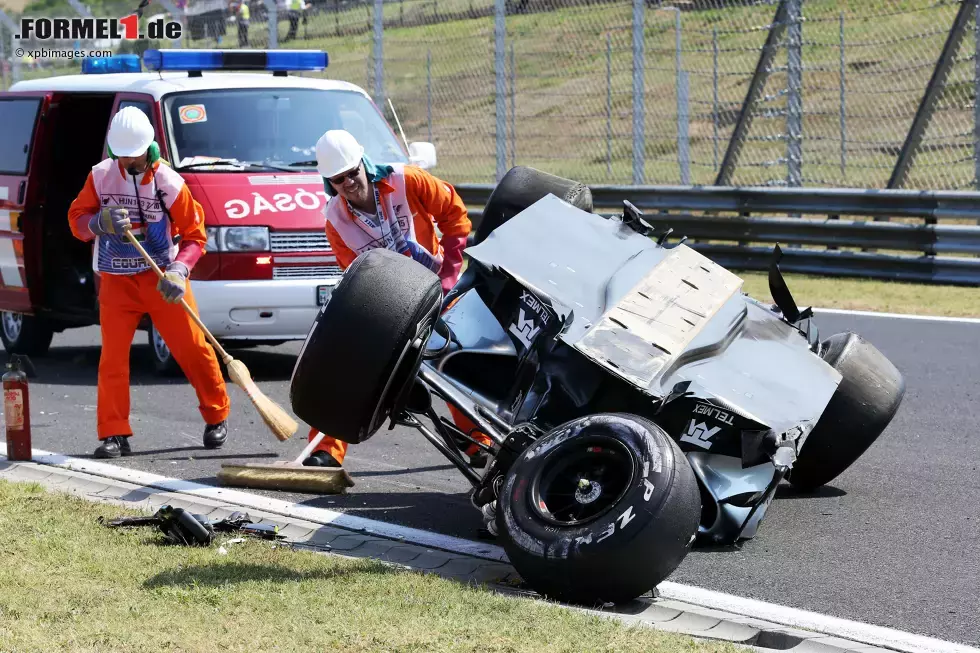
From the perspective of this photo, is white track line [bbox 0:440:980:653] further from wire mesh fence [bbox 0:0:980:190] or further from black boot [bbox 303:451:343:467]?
wire mesh fence [bbox 0:0:980:190]

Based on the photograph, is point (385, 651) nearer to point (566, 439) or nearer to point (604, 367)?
point (566, 439)

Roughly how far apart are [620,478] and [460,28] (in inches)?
515

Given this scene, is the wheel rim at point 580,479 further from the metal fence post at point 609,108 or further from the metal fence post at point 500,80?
the metal fence post at point 500,80

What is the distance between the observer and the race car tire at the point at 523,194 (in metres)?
6.89

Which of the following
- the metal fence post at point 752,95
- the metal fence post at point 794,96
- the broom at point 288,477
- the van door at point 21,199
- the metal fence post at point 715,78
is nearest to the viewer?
the broom at point 288,477

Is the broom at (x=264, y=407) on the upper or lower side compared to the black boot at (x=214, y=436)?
upper

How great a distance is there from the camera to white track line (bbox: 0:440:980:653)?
15.0 feet

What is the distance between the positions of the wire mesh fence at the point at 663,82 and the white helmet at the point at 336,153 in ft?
26.5

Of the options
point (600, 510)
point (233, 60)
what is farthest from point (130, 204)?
point (600, 510)

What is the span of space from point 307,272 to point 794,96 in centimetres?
642

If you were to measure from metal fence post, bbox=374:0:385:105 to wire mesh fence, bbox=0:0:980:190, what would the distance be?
2cm

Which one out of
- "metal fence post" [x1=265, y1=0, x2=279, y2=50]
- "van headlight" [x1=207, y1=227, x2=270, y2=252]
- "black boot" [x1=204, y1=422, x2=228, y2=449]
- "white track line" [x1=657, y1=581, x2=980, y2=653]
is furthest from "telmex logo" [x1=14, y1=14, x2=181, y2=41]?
"white track line" [x1=657, y1=581, x2=980, y2=653]

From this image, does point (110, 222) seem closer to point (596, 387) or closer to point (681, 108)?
point (596, 387)

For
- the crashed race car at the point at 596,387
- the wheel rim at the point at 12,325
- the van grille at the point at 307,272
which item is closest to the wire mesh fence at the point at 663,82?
the wheel rim at the point at 12,325
